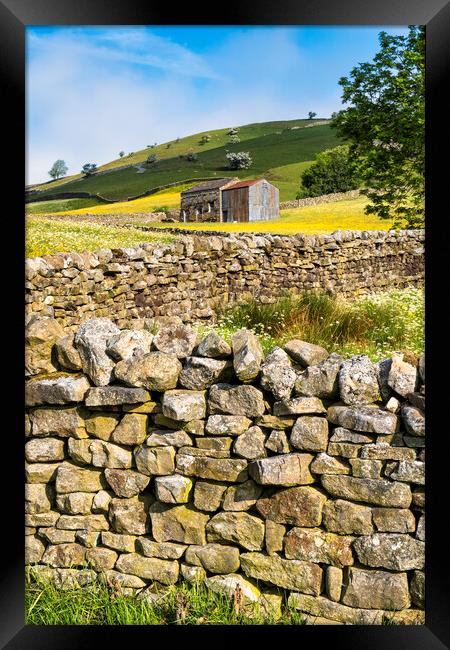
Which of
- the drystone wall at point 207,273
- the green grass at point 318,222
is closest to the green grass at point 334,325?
the drystone wall at point 207,273

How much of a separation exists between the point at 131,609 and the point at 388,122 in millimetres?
7708

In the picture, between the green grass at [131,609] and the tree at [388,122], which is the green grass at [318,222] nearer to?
the tree at [388,122]

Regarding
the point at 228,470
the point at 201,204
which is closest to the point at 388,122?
the point at 201,204

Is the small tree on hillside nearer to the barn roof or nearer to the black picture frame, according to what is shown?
the barn roof

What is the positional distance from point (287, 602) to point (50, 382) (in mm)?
1900

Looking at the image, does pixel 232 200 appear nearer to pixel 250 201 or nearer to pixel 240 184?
pixel 240 184

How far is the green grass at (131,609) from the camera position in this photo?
332cm

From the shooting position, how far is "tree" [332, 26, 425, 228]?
8.06 m

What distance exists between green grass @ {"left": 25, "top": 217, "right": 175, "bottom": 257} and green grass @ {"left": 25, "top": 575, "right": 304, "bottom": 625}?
24.0 ft
